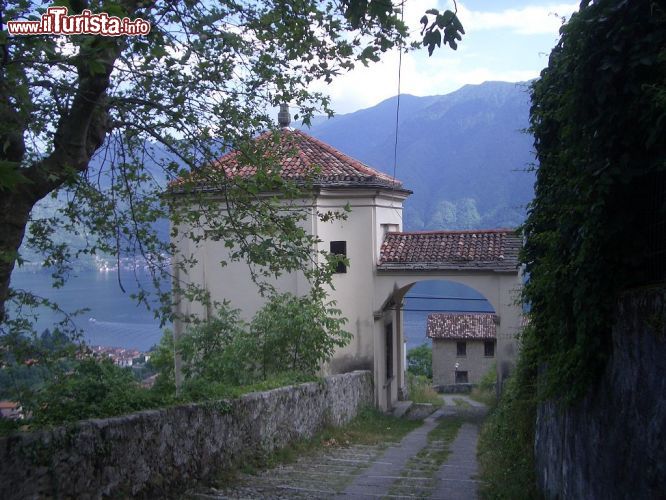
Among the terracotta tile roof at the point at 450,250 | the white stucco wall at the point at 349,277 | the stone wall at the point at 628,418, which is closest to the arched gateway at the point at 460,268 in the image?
the terracotta tile roof at the point at 450,250

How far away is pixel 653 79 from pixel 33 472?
219 inches

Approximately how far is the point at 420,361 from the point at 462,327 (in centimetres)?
1525

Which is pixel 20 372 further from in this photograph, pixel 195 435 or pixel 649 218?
pixel 649 218

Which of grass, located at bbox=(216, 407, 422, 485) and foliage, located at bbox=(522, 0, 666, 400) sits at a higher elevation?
foliage, located at bbox=(522, 0, 666, 400)

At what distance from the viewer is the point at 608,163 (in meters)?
4.30

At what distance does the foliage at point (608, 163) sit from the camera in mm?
4074

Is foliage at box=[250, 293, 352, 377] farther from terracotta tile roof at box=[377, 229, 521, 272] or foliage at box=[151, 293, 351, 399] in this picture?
terracotta tile roof at box=[377, 229, 521, 272]

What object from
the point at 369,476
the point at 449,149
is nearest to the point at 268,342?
the point at 369,476

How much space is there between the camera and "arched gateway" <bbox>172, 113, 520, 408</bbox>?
1933 cm

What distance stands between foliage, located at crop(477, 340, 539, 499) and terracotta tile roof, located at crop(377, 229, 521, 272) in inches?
338

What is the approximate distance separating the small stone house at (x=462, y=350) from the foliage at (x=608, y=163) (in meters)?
42.7

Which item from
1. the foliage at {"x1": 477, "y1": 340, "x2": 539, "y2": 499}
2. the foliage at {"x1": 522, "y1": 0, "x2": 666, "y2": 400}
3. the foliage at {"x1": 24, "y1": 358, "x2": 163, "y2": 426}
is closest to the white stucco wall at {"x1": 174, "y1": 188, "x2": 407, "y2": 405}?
the foliage at {"x1": 477, "y1": 340, "x2": 539, "y2": 499}

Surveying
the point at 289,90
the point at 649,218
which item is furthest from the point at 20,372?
the point at 649,218

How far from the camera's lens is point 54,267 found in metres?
8.70
